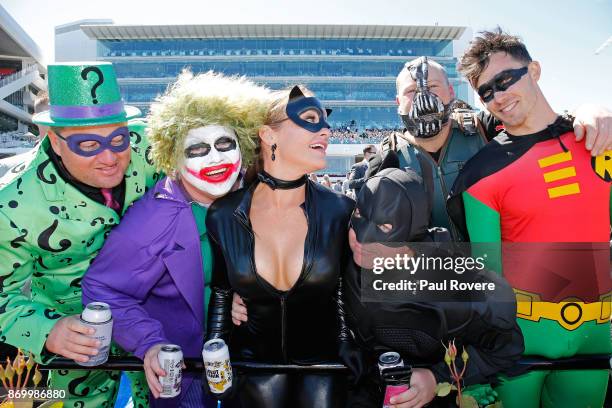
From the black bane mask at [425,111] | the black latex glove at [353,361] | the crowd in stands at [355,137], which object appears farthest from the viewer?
the crowd in stands at [355,137]

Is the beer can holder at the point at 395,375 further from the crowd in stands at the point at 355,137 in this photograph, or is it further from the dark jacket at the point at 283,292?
the crowd in stands at the point at 355,137

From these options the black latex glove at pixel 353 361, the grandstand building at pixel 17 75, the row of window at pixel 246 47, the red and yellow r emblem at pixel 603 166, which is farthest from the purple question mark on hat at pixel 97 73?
the row of window at pixel 246 47

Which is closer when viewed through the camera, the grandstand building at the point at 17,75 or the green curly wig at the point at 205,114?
the green curly wig at the point at 205,114

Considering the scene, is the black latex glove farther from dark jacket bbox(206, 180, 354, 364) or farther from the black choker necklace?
the black choker necklace

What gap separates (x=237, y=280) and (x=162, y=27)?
2579 inches

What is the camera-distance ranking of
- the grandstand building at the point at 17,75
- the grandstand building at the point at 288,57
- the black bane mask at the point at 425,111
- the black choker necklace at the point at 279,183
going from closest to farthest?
1. the black choker necklace at the point at 279,183
2. the black bane mask at the point at 425,111
3. the grandstand building at the point at 17,75
4. the grandstand building at the point at 288,57

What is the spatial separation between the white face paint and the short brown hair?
137cm

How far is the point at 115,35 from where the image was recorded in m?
63.2

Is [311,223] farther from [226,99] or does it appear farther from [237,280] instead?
[226,99]

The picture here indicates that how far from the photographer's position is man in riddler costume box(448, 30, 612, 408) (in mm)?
2426

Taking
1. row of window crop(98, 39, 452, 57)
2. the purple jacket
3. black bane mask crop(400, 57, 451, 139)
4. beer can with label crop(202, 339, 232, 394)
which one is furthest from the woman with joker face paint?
row of window crop(98, 39, 452, 57)

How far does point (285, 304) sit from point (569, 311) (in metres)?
1.40

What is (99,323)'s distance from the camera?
215 cm

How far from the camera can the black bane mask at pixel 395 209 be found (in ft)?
6.85
